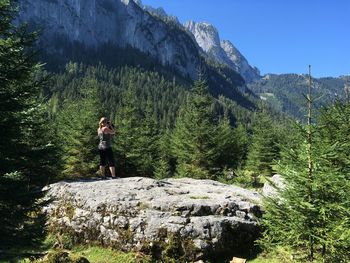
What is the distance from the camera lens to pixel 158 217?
40.8 feet

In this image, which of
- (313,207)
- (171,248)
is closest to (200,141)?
(171,248)

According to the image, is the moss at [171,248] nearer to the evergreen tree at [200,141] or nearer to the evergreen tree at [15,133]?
the evergreen tree at [15,133]

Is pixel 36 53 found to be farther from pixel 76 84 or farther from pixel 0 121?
pixel 76 84

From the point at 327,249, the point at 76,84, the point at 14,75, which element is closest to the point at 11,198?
the point at 14,75

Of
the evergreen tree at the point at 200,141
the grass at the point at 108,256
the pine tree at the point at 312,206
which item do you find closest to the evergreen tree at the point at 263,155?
the evergreen tree at the point at 200,141

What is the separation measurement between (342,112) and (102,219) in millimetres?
13780

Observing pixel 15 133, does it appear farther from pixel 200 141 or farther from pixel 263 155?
pixel 263 155

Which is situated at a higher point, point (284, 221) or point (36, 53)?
point (36, 53)

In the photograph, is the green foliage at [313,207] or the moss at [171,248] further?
the moss at [171,248]

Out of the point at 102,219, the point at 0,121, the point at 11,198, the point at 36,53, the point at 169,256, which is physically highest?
the point at 36,53

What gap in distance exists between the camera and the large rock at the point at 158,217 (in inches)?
471

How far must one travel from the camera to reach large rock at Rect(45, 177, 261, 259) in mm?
11969

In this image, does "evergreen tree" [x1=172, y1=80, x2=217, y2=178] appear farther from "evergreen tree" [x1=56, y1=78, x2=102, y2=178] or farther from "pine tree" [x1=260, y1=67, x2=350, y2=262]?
"pine tree" [x1=260, y1=67, x2=350, y2=262]

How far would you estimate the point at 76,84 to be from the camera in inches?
7574
